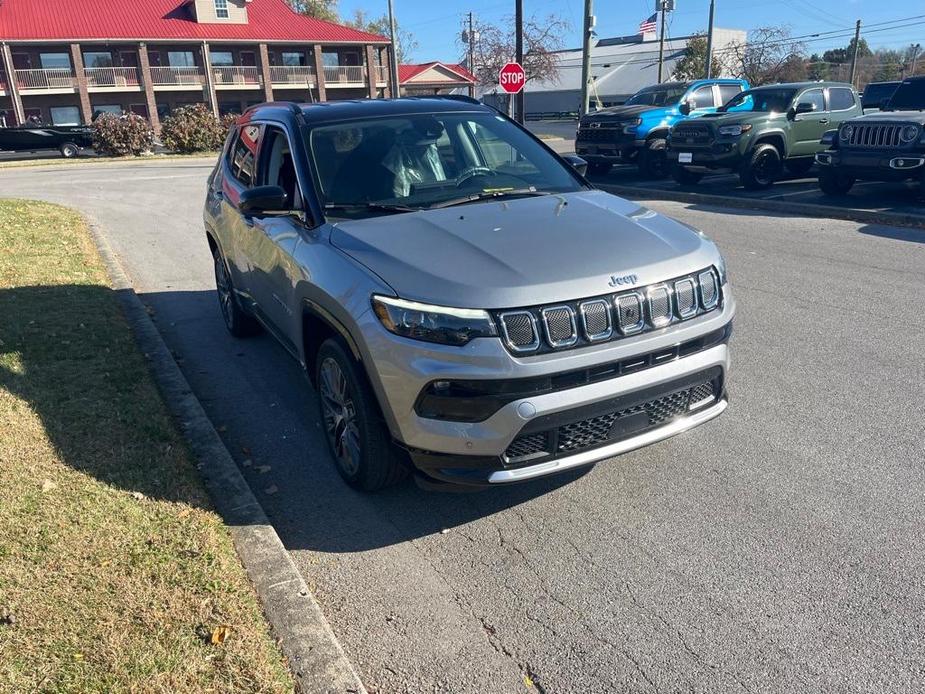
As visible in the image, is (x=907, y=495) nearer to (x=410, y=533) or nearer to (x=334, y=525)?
(x=410, y=533)

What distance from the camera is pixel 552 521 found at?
146 inches

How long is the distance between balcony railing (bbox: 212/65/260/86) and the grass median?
44710mm

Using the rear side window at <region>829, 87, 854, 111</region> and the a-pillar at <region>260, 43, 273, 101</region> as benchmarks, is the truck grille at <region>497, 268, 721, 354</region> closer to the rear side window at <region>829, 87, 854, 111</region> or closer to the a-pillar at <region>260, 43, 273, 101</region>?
the rear side window at <region>829, 87, 854, 111</region>

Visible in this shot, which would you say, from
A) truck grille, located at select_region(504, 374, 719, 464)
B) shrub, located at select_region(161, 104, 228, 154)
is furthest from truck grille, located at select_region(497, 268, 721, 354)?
shrub, located at select_region(161, 104, 228, 154)

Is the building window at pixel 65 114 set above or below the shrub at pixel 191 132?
above

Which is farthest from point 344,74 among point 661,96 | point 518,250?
point 518,250

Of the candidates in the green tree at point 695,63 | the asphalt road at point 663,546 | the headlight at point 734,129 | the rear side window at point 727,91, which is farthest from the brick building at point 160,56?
the asphalt road at point 663,546

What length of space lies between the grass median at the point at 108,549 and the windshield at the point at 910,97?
43.8 feet

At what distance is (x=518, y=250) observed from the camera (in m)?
3.49

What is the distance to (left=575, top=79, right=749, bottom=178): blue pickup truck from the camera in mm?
17156

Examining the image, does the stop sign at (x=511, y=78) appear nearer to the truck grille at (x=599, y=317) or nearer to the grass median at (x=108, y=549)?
the grass median at (x=108, y=549)

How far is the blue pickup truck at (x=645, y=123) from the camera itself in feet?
56.3

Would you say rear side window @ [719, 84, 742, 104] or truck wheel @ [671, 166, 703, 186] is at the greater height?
rear side window @ [719, 84, 742, 104]

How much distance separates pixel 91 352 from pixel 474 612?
4.05 meters
